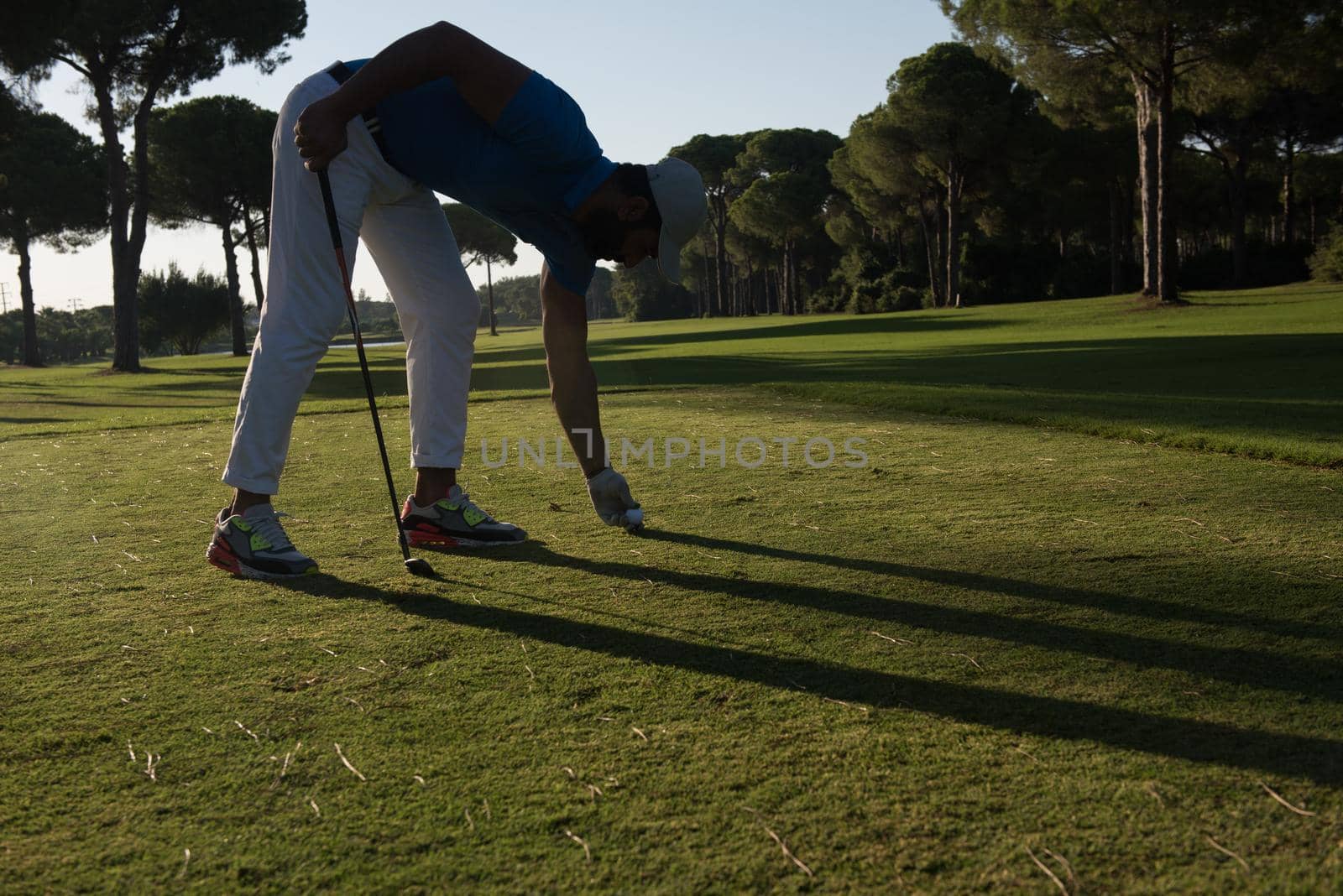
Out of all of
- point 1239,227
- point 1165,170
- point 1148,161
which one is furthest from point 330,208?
point 1239,227

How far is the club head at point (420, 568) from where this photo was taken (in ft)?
11.2

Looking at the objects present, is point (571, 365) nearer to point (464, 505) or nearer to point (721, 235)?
point (464, 505)

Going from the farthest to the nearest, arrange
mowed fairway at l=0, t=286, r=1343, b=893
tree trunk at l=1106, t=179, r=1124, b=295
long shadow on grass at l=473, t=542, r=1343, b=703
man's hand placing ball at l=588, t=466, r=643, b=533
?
tree trunk at l=1106, t=179, r=1124, b=295 → man's hand placing ball at l=588, t=466, r=643, b=533 → long shadow on grass at l=473, t=542, r=1343, b=703 → mowed fairway at l=0, t=286, r=1343, b=893

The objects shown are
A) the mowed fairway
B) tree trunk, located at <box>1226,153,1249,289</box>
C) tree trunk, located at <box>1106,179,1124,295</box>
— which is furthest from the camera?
tree trunk, located at <box>1106,179,1124,295</box>

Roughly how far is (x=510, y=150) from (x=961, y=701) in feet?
7.59

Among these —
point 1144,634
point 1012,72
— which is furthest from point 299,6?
point 1144,634

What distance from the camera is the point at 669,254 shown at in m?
3.87

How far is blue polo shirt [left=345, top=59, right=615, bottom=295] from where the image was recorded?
350cm

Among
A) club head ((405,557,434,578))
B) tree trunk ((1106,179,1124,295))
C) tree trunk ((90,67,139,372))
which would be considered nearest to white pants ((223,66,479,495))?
club head ((405,557,434,578))

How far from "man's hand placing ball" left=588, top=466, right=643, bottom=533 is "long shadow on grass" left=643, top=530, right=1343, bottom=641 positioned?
195mm

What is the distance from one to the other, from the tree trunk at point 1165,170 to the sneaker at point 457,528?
2660 cm

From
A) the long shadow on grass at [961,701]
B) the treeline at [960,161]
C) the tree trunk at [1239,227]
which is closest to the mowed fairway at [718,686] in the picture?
the long shadow on grass at [961,701]

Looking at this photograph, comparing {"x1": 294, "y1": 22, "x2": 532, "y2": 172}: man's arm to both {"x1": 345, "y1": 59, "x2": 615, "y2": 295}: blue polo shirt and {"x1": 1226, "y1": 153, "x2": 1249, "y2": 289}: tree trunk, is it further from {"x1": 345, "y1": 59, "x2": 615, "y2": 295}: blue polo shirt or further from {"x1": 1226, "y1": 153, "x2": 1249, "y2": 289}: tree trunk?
{"x1": 1226, "y1": 153, "x2": 1249, "y2": 289}: tree trunk

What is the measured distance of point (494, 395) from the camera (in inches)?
431
